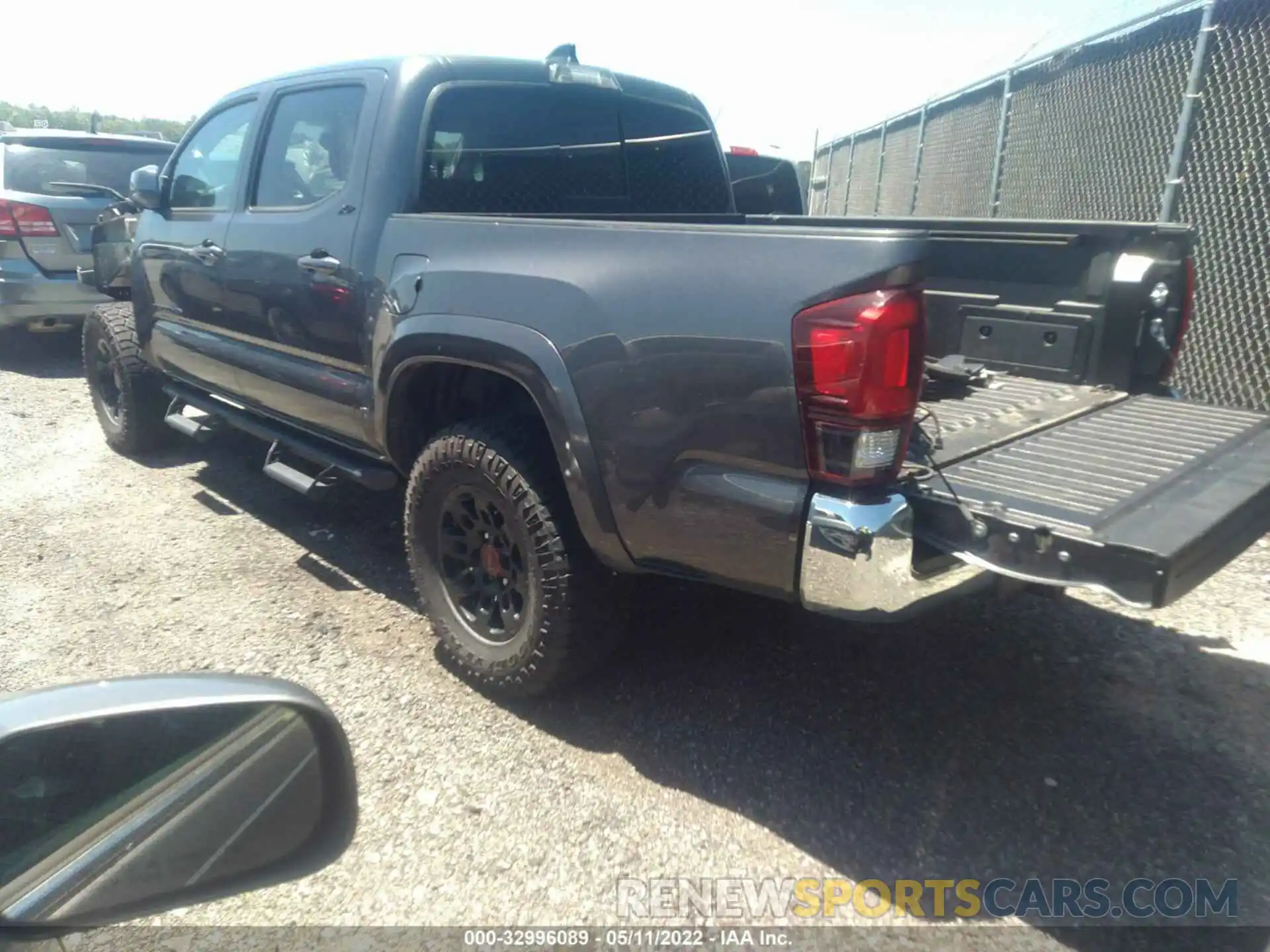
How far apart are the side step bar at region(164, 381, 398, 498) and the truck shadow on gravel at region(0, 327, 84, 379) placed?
3896mm

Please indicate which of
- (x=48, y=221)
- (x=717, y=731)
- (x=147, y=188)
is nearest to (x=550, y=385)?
(x=717, y=731)

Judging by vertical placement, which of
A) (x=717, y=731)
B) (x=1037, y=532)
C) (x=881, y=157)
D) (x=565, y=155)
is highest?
(x=881, y=157)

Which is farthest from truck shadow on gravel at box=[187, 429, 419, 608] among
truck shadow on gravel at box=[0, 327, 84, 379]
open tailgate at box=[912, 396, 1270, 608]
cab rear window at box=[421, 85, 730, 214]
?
truck shadow on gravel at box=[0, 327, 84, 379]

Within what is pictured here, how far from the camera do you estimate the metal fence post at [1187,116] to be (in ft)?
19.6

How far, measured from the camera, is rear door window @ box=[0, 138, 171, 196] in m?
7.73

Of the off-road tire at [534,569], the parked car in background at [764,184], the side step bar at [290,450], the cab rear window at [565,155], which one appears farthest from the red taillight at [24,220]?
the off-road tire at [534,569]

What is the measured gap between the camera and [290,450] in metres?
4.29

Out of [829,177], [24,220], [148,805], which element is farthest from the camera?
[829,177]

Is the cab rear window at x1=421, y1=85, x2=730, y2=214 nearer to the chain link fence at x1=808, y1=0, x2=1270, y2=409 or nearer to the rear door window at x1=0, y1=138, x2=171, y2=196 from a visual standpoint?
the chain link fence at x1=808, y1=0, x2=1270, y2=409

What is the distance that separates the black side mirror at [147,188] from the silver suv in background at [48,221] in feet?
9.61

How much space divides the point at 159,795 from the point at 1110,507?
210 centimetres

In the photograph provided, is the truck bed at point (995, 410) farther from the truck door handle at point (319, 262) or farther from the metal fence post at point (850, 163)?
the metal fence post at point (850, 163)

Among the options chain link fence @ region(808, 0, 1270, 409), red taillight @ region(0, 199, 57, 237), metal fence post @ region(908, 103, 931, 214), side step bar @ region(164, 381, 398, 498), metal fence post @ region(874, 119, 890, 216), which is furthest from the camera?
metal fence post @ region(874, 119, 890, 216)

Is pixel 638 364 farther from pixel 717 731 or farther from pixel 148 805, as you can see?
pixel 148 805
